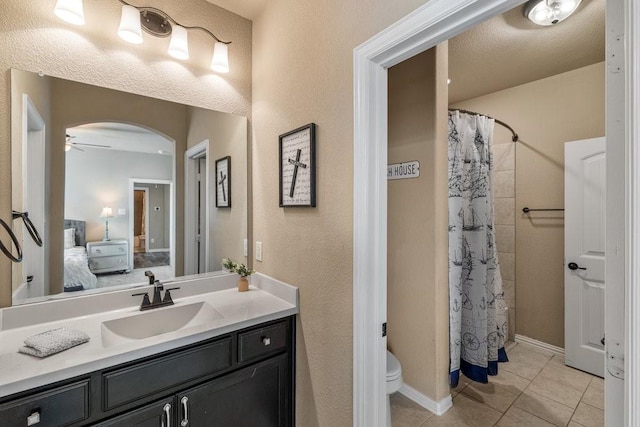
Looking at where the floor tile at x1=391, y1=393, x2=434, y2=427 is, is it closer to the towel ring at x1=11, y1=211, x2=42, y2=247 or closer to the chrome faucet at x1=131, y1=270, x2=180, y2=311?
the chrome faucet at x1=131, y1=270, x2=180, y2=311

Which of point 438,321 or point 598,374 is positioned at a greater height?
point 438,321

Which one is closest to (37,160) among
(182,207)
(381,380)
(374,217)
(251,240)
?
(182,207)

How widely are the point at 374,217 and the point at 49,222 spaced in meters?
1.58

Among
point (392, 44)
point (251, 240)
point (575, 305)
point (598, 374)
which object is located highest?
point (392, 44)

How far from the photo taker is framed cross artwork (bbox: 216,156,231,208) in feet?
6.50

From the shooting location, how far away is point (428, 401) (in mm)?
2004

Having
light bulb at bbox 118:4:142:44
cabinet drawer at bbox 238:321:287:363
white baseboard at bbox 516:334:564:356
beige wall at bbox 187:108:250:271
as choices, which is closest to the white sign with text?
beige wall at bbox 187:108:250:271

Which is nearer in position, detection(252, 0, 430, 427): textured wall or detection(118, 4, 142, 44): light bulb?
detection(252, 0, 430, 427): textured wall

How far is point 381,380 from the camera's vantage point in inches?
47.2

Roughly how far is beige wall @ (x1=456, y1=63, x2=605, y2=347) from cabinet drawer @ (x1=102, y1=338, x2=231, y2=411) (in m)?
3.01

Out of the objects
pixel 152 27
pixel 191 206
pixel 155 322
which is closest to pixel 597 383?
pixel 155 322

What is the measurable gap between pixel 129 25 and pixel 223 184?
979 mm

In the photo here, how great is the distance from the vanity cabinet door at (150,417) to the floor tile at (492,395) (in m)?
2.06

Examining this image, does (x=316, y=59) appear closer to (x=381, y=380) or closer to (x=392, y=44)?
(x=392, y=44)
